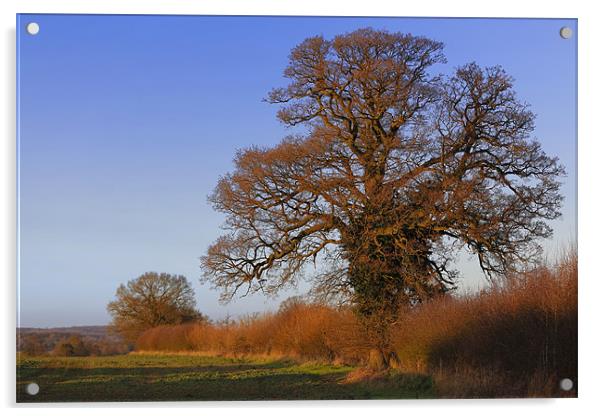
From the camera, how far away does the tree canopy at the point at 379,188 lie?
16.2m

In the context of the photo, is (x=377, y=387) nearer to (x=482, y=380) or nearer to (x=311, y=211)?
(x=482, y=380)

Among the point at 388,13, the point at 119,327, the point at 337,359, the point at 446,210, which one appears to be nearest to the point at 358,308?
the point at 337,359

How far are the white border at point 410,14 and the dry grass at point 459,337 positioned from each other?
0.91 feet

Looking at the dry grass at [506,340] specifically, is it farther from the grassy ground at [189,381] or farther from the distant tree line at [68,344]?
the distant tree line at [68,344]

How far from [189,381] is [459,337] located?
4.43 meters

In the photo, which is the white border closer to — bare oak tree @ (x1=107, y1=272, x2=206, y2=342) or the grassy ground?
the grassy ground

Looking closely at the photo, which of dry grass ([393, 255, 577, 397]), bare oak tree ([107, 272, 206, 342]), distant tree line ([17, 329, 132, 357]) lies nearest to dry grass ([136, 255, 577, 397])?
dry grass ([393, 255, 577, 397])

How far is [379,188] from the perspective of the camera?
53.6 ft

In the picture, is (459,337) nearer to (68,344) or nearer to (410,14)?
(410,14)

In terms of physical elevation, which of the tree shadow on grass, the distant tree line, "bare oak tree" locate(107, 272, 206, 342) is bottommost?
the tree shadow on grass

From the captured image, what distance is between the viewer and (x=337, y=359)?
16.8m

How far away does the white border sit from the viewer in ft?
44.8

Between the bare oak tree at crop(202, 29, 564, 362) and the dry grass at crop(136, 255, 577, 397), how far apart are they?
0.54 m
